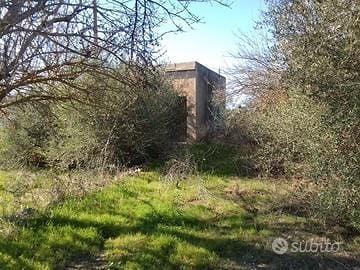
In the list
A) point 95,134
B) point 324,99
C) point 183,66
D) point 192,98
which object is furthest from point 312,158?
point 183,66

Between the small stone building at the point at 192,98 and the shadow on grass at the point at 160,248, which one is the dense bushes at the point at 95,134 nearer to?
the small stone building at the point at 192,98

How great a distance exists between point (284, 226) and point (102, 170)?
564 centimetres

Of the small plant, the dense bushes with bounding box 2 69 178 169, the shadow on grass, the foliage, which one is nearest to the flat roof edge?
the dense bushes with bounding box 2 69 178 169

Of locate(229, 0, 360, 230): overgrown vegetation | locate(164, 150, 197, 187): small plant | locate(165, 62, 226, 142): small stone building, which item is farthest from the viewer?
locate(165, 62, 226, 142): small stone building

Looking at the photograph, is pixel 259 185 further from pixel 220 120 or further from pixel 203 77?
pixel 203 77

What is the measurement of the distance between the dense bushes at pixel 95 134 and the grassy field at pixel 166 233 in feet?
10.2

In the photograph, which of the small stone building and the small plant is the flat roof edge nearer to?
the small stone building

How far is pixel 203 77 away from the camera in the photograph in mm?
17969

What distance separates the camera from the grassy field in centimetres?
664

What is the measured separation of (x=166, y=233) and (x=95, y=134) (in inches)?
243

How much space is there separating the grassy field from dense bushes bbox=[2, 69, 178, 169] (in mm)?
3113

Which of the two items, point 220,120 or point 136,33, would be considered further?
point 220,120

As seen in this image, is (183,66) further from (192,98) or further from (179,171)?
(179,171)

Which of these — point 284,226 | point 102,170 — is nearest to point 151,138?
point 102,170
